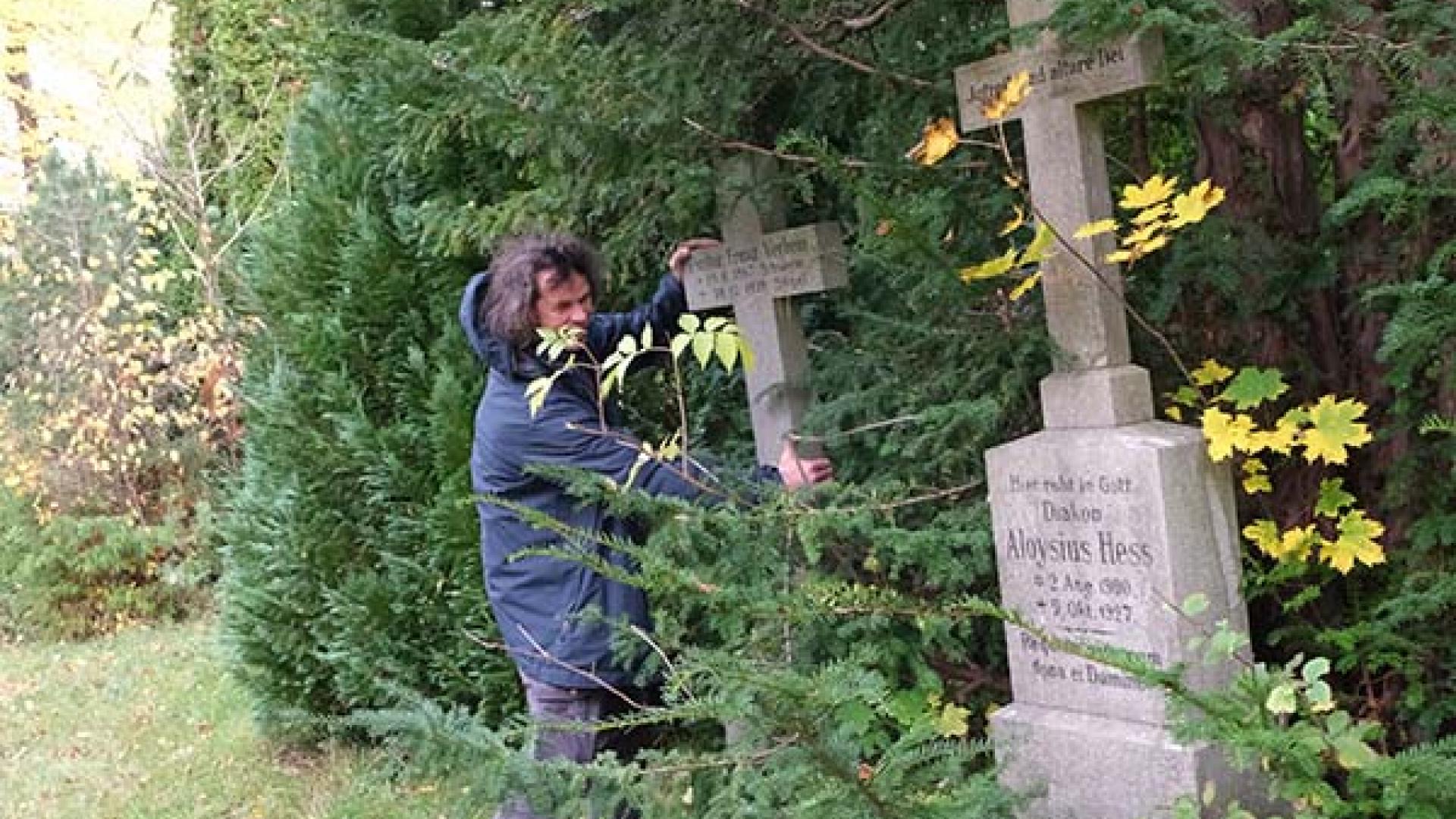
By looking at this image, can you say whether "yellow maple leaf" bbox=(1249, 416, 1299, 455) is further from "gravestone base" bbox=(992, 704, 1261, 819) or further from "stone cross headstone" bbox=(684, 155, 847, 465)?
"stone cross headstone" bbox=(684, 155, 847, 465)

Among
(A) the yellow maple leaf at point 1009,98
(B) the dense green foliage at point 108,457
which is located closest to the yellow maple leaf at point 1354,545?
(A) the yellow maple leaf at point 1009,98

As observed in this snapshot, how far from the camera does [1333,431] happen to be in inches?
120

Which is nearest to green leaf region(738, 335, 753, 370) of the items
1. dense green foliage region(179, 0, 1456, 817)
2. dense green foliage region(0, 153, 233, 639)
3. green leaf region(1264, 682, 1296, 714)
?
dense green foliage region(179, 0, 1456, 817)

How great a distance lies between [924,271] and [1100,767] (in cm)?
116

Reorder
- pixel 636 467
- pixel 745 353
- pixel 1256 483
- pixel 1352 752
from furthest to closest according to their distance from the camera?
pixel 636 467, pixel 745 353, pixel 1256 483, pixel 1352 752

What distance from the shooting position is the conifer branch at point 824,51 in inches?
145

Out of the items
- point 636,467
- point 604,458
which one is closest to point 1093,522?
point 636,467

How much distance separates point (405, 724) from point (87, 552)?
876 centimetres

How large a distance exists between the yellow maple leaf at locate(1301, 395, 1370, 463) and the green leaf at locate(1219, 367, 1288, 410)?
0.12m

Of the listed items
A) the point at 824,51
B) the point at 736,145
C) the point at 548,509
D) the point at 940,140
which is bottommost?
the point at 548,509

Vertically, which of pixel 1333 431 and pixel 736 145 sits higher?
pixel 736 145

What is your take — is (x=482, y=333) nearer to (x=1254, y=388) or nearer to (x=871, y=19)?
(x=871, y=19)

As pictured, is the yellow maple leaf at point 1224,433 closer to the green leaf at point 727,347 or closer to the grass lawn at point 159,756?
the green leaf at point 727,347

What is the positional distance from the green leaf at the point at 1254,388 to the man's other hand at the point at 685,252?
1.63 metres
